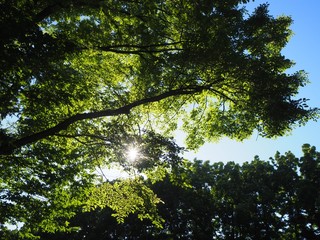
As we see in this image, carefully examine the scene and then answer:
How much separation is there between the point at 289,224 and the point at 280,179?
14.9 ft

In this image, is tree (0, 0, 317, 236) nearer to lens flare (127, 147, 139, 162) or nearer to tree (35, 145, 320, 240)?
lens flare (127, 147, 139, 162)

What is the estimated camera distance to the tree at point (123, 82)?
9734 mm

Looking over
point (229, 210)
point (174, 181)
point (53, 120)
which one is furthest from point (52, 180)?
point (229, 210)

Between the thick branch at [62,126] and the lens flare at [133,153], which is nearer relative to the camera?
the thick branch at [62,126]

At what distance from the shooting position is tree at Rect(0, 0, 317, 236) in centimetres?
973

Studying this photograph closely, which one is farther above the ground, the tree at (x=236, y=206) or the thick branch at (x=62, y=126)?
the tree at (x=236, y=206)

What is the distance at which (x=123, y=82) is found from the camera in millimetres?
13617

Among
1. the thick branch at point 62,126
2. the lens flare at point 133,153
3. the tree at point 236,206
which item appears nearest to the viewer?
the thick branch at point 62,126

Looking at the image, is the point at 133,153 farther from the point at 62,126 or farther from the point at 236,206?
the point at 236,206

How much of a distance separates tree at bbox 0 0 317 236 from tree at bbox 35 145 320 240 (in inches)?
713

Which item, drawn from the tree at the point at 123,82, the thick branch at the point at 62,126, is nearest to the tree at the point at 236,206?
the tree at the point at 123,82

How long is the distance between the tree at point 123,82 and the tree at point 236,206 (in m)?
18.1

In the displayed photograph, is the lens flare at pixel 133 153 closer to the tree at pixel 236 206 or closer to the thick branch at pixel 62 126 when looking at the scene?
the thick branch at pixel 62 126

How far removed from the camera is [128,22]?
10922 millimetres
